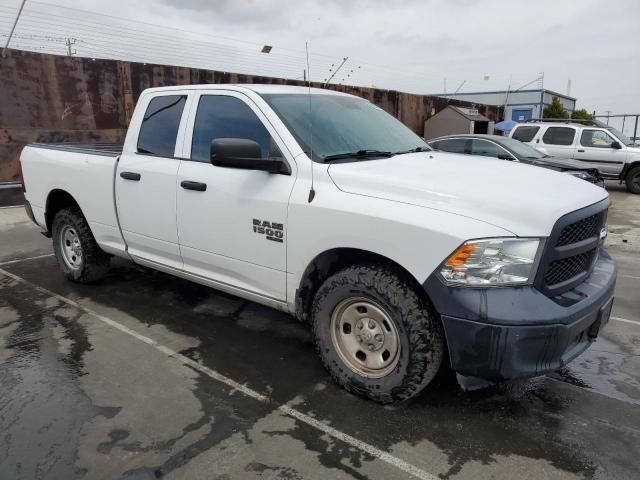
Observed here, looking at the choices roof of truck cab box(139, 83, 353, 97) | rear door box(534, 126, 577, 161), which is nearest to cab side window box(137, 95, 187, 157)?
roof of truck cab box(139, 83, 353, 97)

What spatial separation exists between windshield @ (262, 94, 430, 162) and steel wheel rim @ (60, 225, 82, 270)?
2915 millimetres

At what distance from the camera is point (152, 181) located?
4.20 m

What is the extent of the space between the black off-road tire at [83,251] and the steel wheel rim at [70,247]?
0.09ft

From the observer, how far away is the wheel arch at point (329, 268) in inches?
115

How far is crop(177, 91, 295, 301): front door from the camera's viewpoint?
3.41 metres

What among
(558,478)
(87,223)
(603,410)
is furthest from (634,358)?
(87,223)

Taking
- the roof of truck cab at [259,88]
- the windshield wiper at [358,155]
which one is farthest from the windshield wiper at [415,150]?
the roof of truck cab at [259,88]

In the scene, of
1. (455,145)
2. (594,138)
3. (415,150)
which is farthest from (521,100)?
(415,150)

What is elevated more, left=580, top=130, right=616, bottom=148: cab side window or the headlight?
left=580, top=130, right=616, bottom=148: cab side window

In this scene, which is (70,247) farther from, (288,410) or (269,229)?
(288,410)

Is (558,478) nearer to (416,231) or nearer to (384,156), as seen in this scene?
(416,231)

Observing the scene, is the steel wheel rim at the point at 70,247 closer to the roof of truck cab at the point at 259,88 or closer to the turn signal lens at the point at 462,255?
the roof of truck cab at the point at 259,88

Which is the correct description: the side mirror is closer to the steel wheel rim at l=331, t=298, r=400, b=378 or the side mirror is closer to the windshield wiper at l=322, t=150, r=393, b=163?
the windshield wiper at l=322, t=150, r=393, b=163

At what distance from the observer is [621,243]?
26.4ft
